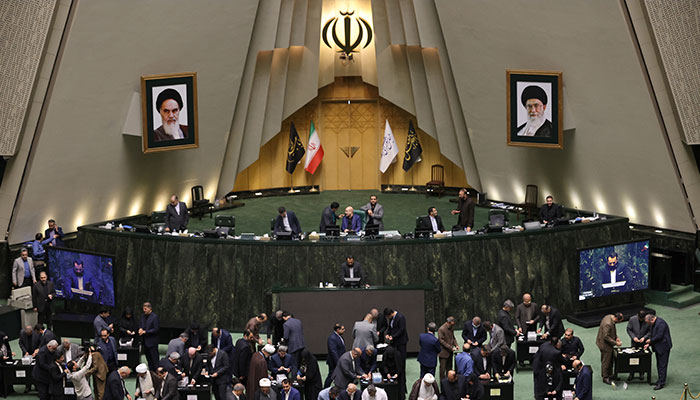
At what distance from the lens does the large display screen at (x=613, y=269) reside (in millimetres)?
20406

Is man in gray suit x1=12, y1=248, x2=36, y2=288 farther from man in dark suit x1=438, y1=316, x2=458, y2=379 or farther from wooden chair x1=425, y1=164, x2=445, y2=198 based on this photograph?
wooden chair x1=425, y1=164, x2=445, y2=198

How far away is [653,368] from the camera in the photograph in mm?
17922

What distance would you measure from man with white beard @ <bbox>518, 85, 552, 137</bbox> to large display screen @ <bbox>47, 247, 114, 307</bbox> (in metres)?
10.0

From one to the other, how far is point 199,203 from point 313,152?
15.0 feet

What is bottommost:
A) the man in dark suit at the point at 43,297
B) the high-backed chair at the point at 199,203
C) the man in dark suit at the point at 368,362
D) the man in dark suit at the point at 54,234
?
the man in dark suit at the point at 368,362

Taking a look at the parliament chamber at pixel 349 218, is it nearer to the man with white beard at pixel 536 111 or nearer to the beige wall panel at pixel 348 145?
the man with white beard at pixel 536 111

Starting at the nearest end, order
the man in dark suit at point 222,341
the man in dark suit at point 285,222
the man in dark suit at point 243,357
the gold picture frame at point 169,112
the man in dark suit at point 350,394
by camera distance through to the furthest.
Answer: the man in dark suit at point 350,394 < the man in dark suit at point 243,357 < the man in dark suit at point 222,341 < the man in dark suit at point 285,222 < the gold picture frame at point 169,112

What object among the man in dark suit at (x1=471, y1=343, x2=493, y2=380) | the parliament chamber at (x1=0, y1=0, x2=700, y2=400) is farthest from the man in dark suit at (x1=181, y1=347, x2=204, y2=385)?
the man in dark suit at (x1=471, y1=343, x2=493, y2=380)

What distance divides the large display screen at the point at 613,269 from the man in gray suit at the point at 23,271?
11.1 meters

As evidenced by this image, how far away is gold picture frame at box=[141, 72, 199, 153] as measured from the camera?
23.4 metres

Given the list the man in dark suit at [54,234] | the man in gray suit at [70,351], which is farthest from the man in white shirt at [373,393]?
the man in dark suit at [54,234]

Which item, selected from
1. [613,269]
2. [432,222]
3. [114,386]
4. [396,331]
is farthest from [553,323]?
[114,386]

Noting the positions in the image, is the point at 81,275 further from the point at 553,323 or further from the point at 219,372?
the point at 553,323

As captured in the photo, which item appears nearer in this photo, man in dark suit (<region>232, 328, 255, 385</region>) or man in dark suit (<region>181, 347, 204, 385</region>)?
man in dark suit (<region>181, 347, 204, 385</region>)
